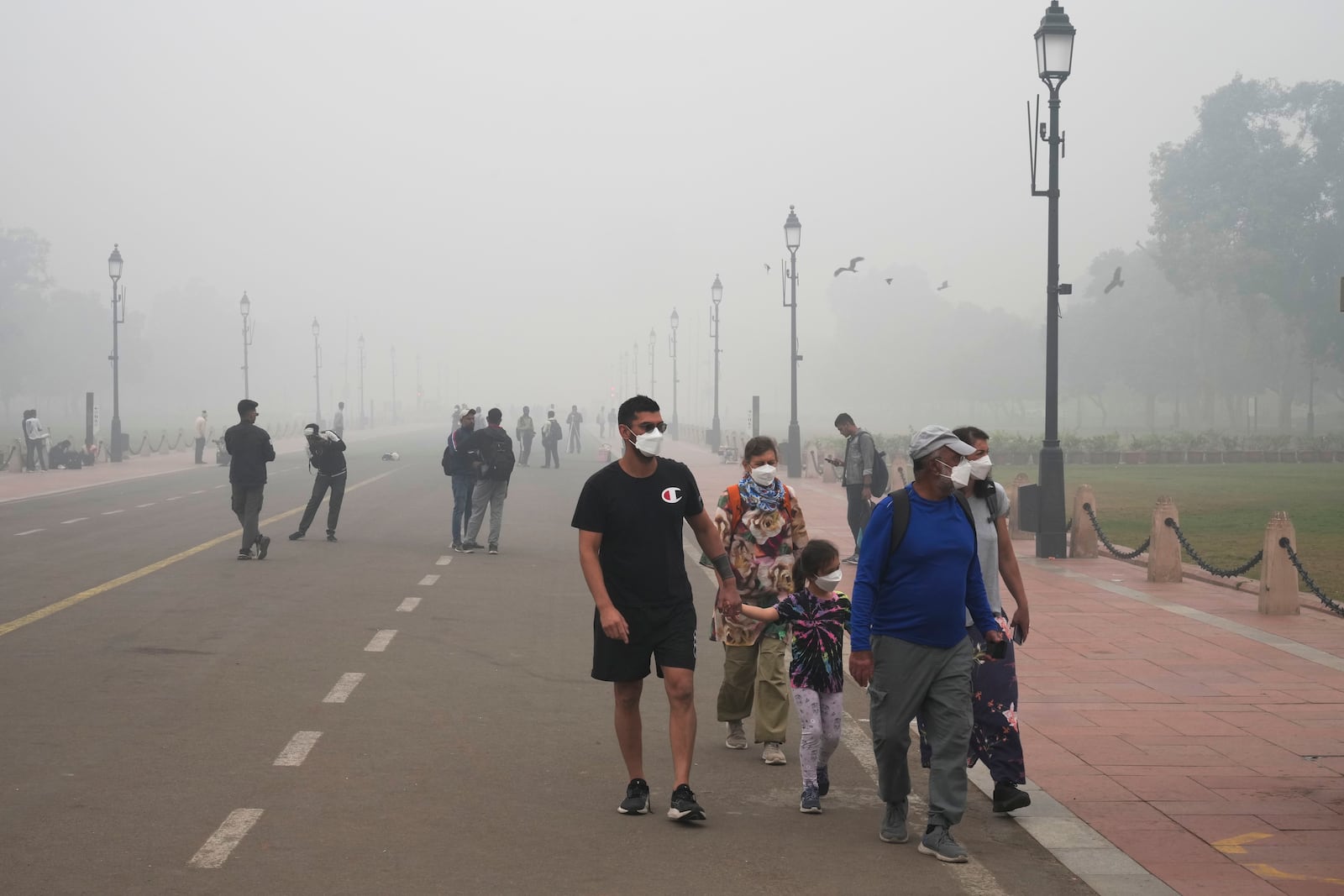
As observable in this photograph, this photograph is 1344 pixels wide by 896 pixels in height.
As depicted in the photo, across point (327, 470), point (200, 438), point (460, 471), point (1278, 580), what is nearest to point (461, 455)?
point (460, 471)

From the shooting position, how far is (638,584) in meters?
6.40

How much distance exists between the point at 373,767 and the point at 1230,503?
2545 cm

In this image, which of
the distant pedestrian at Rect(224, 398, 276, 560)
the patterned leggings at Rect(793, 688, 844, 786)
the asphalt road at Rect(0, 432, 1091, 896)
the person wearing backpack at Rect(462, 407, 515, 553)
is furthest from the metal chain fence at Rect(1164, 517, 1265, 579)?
the distant pedestrian at Rect(224, 398, 276, 560)

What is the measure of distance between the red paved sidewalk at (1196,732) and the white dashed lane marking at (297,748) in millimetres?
3604

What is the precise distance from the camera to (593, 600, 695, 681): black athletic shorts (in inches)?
251

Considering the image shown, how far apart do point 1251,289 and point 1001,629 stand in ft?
206

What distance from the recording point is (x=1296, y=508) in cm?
2806

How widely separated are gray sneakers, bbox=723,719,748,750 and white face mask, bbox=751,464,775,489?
128 centimetres

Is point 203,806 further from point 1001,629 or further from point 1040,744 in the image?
point 1040,744

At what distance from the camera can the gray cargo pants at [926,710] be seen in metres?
5.95

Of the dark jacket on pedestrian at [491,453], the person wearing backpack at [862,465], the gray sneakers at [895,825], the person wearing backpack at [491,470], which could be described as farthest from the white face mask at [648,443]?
the dark jacket on pedestrian at [491,453]

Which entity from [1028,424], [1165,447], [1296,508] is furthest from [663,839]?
[1028,424]

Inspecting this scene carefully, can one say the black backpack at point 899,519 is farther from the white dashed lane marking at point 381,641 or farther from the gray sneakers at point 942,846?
the white dashed lane marking at point 381,641

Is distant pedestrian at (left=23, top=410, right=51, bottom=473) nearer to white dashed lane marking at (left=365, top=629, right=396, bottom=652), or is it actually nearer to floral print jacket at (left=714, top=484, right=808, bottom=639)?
white dashed lane marking at (left=365, top=629, right=396, bottom=652)
